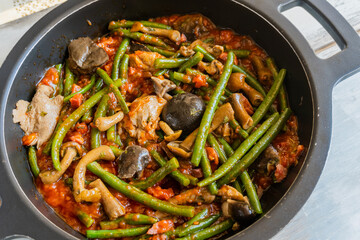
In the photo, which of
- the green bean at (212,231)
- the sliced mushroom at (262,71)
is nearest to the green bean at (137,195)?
the green bean at (212,231)

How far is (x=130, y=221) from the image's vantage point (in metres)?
2.95

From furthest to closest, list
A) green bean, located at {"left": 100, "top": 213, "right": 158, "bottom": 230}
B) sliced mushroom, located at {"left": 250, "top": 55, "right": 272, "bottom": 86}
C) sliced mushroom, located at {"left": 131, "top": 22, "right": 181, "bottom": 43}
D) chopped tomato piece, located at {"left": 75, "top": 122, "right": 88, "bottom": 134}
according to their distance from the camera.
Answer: sliced mushroom, located at {"left": 131, "top": 22, "right": 181, "bottom": 43} < sliced mushroom, located at {"left": 250, "top": 55, "right": 272, "bottom": 86} < chopped tomato piece, located at {"left": 75, "top": 122, "right": 88, "bottom": 134} < green bean, located at {"left": 100, "top": 213, "right": 158, "bottom": 230}

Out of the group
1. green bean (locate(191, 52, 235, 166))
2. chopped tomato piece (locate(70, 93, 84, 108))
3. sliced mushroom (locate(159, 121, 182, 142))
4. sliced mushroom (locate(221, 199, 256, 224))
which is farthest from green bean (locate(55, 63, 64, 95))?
sliced mushroom (locate(221, 199, 256, 224))

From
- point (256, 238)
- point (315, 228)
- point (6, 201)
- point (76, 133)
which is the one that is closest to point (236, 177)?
point (256, 238)

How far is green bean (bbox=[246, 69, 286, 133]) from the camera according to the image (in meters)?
3.30

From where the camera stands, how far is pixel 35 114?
11.1 feet

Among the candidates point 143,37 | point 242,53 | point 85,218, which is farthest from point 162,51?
point 85,218

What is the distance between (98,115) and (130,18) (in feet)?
4.04

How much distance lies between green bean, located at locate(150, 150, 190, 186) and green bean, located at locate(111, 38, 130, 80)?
0.88m

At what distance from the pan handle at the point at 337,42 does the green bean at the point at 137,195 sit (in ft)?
5.11

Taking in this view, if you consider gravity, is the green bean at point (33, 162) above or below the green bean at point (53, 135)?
below

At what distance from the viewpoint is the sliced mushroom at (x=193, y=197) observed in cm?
299

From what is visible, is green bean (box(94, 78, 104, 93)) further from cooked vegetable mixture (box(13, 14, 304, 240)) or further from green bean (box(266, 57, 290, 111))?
green bean (box(266, 57, 290, 111))

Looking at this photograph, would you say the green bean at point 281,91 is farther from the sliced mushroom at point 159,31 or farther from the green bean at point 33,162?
the green bean at point 33,162
